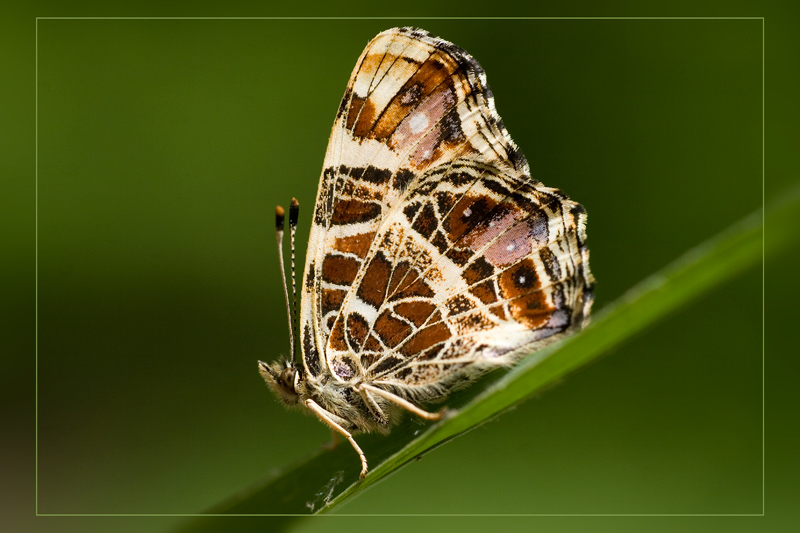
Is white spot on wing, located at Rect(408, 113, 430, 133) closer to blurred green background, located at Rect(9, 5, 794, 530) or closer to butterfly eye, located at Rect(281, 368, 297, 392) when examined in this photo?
butterfly eye, located at Rect(281, 368, 297, 392)

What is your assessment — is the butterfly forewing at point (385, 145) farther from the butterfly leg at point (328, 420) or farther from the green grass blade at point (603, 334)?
the green grass blade at point (603, 334)

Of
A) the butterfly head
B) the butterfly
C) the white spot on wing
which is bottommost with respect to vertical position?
the butterfly head

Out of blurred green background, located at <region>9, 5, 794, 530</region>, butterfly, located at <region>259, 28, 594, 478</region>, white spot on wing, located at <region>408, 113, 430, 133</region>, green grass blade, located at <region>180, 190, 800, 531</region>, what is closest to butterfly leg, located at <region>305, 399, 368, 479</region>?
butterfly, located at <region>259, 28, 594, 478</region>

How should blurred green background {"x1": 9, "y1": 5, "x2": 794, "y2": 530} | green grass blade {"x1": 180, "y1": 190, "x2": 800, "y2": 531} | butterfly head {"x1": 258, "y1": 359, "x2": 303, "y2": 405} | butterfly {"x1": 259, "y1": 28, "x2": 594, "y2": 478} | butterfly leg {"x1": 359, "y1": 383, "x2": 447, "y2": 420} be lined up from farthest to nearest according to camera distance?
blurred green background {"x1": 9, "y1": 5, "x2": 794, "y2": 530}
butterfly head {"x1": 258, "y1": 359, "x2": 303, "y2": 405}
butterfly {"x1": 259, "y1": 28, "x2": 594, "y2": 478}
butterfly leg {"x1": 359, "y1": 383, "x2": 447, "y2": 420}
green grass blade {"x1": 180, "y1": 190, "x2": 800, "y2": 531}

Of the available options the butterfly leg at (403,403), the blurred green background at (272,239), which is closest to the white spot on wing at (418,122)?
the butterfly leg at (403,403)

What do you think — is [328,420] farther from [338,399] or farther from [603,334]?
[603,334]

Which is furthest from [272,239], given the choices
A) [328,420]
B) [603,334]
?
[603,334]
